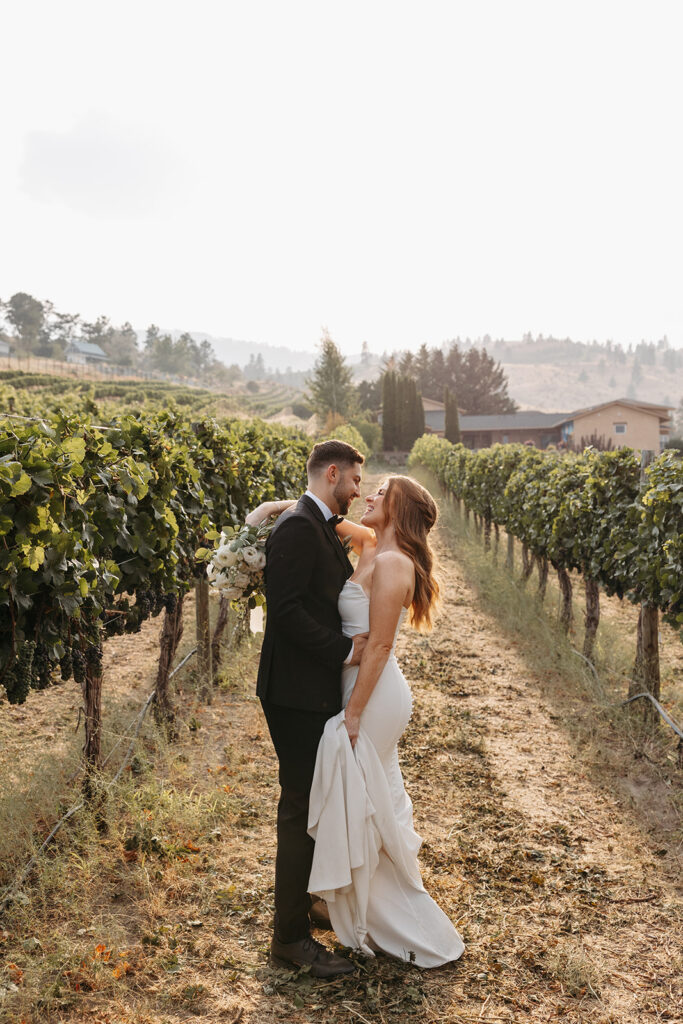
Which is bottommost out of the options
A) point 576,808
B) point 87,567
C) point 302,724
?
point 576,808

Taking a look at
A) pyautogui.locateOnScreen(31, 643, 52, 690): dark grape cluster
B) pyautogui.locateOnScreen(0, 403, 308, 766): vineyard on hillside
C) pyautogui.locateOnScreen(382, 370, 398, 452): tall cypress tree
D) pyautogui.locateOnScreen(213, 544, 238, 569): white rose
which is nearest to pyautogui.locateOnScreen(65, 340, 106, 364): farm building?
pyautogui.locateOnScreen(382, 370, 398, 452): tall cypress tree

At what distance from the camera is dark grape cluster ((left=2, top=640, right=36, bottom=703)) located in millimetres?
3428

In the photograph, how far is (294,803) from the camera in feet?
10.3

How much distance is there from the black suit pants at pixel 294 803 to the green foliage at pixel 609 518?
353cm

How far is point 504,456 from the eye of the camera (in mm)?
14125

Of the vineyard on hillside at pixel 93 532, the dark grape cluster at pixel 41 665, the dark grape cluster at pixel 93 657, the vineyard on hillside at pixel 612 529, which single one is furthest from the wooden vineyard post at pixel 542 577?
the dark grape cluster at pixel 41 665

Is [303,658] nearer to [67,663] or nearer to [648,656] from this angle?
[67,663]

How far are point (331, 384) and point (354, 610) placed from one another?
2159 inches

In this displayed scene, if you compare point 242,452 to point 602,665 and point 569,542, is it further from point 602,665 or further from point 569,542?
point 602,665

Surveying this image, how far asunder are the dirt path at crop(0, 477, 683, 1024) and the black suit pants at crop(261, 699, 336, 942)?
37 cm

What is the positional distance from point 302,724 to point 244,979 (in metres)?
1.19

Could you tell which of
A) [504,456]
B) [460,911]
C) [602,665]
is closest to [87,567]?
[460,911]

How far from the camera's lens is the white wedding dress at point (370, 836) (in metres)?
3.05

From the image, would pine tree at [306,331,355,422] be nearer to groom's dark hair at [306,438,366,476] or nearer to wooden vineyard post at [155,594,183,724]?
wooden vineyard post at [155,594,183,724]
